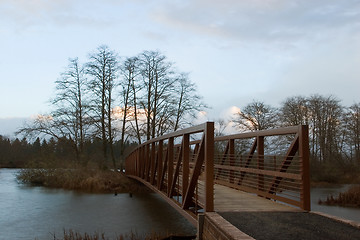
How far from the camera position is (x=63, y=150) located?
2706 centimetres

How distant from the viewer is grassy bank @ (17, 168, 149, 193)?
22.4m

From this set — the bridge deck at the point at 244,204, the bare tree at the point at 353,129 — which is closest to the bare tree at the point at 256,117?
the bare tree at the point at 353,129

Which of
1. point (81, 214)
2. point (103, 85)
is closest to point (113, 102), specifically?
point (103, 85)

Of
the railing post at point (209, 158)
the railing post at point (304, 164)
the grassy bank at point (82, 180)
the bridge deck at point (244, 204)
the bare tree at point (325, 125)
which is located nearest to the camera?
the railing post at point (209, 158)

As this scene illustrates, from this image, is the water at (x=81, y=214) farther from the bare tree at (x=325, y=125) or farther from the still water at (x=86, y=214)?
the bare tree at (x=325, y=125)

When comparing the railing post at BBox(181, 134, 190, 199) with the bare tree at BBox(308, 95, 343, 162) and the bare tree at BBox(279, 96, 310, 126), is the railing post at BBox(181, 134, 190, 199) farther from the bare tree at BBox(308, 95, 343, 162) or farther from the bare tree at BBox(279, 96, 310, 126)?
the bare tree at BBox(308, 95, 343, 162)

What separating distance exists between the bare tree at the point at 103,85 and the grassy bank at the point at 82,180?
8.97ft

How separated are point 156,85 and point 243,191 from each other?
18070 mm

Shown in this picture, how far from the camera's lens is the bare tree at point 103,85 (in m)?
25.9

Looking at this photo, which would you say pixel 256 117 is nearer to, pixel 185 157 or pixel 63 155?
pixel 63 155

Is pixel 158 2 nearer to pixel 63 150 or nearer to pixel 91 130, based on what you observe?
pixel 91 130

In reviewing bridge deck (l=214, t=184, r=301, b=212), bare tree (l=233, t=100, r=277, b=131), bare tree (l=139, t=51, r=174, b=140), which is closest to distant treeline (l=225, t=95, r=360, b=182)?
bare tree (l=233, t=100, r=277, b=131)

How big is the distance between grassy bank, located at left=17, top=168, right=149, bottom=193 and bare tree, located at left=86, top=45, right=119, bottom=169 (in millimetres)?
2735

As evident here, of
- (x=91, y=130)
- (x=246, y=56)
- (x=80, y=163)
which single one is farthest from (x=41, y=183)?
(x=246, y=56)
